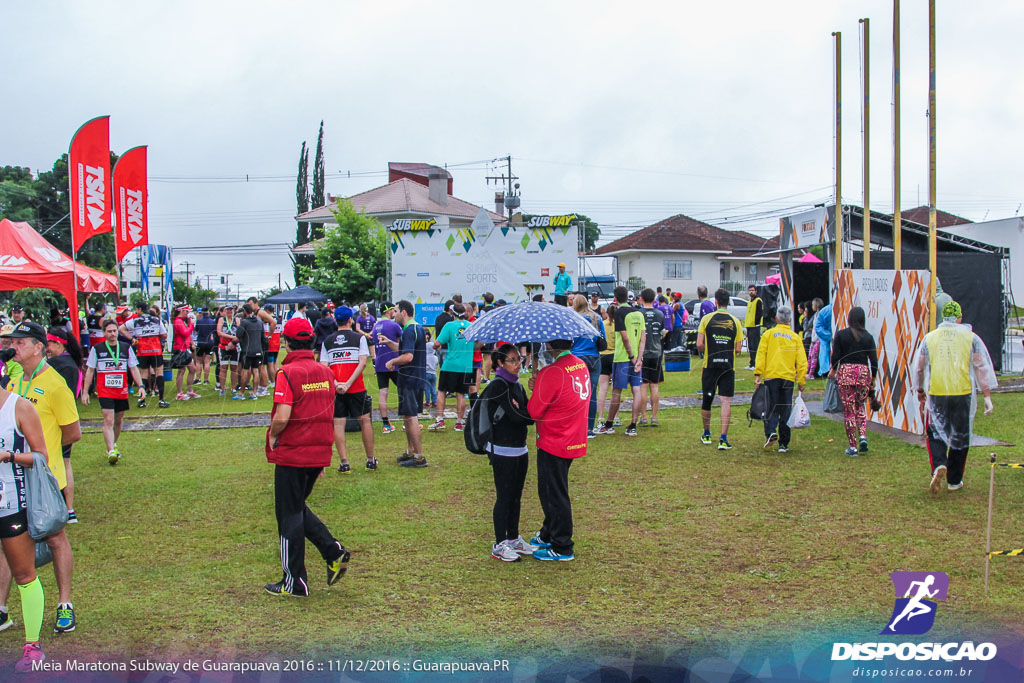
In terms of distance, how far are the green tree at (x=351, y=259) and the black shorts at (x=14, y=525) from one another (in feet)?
98.1

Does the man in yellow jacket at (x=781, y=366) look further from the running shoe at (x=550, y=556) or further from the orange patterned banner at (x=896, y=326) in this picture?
the running shoe at (x=550, y=556)

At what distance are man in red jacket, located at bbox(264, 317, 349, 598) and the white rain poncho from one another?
5.54m

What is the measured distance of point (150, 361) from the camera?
51.7ft

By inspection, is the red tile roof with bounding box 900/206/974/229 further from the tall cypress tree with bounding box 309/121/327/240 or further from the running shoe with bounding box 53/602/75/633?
the running shoe with bounding box 53/602/75/633

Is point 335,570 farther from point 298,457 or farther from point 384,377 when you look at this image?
point 384,377

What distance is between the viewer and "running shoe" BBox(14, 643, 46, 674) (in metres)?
4.30

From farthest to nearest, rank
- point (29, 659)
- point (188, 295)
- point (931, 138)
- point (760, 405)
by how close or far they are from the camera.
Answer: point (188, 295), point (931, 138), point (760, 405), point (29, 659)

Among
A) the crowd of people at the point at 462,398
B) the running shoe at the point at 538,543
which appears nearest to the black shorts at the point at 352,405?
the crowd of people at the point at 462,398

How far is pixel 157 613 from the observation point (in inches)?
204

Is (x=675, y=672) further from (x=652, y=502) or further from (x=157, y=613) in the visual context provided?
(x=652, y=502)

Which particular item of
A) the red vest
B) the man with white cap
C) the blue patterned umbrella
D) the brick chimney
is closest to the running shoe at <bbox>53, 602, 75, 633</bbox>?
the red vest

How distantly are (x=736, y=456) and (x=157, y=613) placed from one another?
685 cm

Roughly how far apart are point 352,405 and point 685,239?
158 ft

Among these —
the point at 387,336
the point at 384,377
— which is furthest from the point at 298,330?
the point at 384,377
